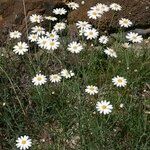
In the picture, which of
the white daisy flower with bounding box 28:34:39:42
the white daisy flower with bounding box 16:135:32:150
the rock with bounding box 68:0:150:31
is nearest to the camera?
the white daisy flower with bounding box 16:135:32:150

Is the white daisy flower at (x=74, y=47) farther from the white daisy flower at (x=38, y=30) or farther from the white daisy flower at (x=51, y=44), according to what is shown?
the white daisy flower at (x=38, y=30)

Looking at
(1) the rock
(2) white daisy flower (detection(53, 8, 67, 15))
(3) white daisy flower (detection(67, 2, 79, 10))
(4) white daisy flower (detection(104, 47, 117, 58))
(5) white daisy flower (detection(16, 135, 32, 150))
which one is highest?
(1) the rock

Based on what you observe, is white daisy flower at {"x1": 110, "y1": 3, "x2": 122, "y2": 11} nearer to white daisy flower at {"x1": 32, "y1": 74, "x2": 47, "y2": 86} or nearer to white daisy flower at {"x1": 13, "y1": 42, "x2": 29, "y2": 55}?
white daisy flower at {"x1": 13, "y1": 42, "x2": 29, "y2": 55}

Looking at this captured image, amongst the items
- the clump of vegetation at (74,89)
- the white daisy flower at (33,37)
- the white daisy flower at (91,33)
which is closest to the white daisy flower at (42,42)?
the clump of vegetation at (74,89)

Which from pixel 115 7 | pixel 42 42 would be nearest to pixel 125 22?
pixel 115 7

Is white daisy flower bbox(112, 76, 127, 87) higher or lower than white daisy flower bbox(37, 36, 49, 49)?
lower

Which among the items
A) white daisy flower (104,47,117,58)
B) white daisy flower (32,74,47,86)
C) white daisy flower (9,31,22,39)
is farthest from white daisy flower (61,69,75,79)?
white daisy flower (9,31,22,39)
